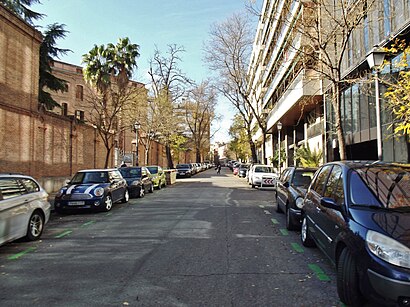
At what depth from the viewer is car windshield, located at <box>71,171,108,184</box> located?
1351 centimetres

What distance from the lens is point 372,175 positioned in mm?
5051

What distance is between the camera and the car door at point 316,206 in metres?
5.68

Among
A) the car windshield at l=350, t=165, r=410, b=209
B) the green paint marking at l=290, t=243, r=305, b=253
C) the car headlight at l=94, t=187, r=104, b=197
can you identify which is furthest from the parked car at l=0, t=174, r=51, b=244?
the car windshield at l=350, t=165, r=410, b=209

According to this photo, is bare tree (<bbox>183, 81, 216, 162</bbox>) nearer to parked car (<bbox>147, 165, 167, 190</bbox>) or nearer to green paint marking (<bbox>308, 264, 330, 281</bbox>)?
parked car (<bbox>147, 165, 167, 190</bbox>)

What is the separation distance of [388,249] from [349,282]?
657 millimetres

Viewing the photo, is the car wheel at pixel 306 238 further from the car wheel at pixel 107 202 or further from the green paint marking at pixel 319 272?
the car wheel at pixel 107 202

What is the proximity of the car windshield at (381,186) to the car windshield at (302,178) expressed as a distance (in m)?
4.81

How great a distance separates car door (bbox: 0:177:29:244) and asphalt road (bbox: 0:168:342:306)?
0.37m

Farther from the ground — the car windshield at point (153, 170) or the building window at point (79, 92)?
the building window at point (79, 92)

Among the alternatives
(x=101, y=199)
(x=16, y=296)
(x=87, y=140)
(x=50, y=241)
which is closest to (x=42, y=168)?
(x=87, y=140)

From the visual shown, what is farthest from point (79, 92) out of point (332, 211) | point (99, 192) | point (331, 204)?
point (331, 204)

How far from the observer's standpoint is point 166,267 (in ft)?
18.9

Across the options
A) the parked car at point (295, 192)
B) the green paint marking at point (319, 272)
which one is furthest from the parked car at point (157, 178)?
the green paint marking at point (319, 272)

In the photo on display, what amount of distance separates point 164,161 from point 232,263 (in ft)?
180
